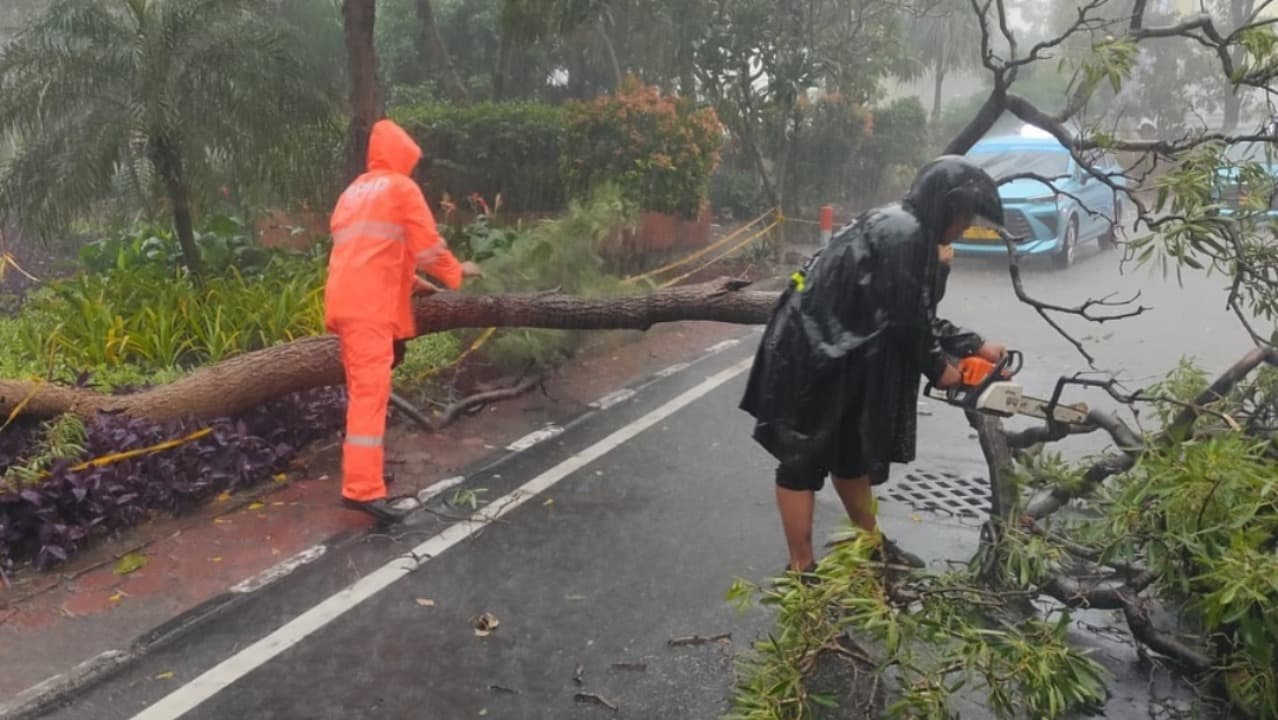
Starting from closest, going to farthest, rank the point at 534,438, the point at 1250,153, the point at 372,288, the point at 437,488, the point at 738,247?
1. the point at 1250,153
2. the point at 372,288
3. the point at 437,488
4. the point at 534,438
5. the point at 738,247

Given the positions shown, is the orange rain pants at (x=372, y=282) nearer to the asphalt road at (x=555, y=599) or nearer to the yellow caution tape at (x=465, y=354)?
the asphalt road at (x=555, y=599)

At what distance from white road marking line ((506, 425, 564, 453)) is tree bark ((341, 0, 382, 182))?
2939 millimetres

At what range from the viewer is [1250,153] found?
4.06 meters

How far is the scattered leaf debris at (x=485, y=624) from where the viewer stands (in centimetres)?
382

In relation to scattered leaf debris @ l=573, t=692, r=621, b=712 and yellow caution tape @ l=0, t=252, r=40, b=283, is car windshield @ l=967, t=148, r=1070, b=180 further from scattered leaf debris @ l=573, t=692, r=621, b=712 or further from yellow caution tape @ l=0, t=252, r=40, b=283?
yellow caution tape @ l=0, t=252, r=40, b=283

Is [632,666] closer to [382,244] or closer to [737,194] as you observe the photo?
[382,244]

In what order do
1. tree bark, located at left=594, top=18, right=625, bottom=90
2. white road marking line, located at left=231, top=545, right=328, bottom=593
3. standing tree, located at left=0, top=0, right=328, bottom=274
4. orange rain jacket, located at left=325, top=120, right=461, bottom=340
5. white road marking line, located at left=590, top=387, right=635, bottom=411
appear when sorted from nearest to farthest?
white road marking line, located at left=231, top=545, right=328, bottom=593 < orange rain jacket, located at left=325, top=120, right=461, bottom=340 < standing tree, located at left=0, top=0, right=328, bottom=274 < white road marking line, located at left=590, top=387, right=635, bottom=411 < tree bark, located at left=594, top=18, right=625, bottom=90

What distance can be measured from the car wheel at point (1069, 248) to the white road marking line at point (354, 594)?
253 inches

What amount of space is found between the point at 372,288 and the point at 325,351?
33.1 inches

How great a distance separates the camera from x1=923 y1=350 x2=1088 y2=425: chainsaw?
3420 mm

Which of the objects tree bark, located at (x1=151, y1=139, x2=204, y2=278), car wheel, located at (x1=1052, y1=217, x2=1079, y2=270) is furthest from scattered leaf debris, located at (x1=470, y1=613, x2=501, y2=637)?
car wheel, located at (x1=1052, y1=217, x2=1079, y2=270)

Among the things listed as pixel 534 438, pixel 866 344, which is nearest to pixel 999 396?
pixel 866 344

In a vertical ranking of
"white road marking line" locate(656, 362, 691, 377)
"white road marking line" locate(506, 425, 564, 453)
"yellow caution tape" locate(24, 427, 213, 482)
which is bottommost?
"white road marking line" locate(656, 362, 691, 377)

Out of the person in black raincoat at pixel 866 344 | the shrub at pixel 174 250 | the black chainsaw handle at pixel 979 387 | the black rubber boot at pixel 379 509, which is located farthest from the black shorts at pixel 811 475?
the shrub at pixel 174 250
